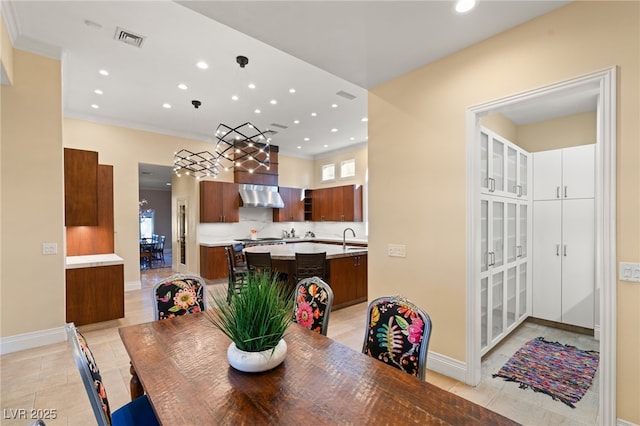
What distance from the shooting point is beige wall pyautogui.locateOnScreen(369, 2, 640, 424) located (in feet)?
6.12

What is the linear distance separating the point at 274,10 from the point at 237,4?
0.86ft

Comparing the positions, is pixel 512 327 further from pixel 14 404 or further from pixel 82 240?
pixel 82 240

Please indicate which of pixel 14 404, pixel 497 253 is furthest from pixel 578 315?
pixel 14 404

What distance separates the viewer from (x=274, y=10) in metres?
2.17

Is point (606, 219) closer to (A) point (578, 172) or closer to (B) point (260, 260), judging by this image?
(A) point (578, 172)

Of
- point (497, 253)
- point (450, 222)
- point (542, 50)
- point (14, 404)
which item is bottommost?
point (14, 404)

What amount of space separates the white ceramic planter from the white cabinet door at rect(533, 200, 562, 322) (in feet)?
13.5

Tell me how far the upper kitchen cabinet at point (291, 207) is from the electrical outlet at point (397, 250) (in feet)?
18.4

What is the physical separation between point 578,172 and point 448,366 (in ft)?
9.83

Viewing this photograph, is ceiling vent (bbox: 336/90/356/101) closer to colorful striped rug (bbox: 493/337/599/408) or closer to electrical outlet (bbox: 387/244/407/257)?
electrical outlet (bbox: 387/244/407/257)

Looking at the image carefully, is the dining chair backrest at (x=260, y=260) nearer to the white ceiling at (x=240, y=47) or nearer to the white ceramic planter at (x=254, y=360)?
the white ceiling at (x=240, y=47)

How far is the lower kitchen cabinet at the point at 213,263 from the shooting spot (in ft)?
22.4

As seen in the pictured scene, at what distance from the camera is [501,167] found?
3.36 meters

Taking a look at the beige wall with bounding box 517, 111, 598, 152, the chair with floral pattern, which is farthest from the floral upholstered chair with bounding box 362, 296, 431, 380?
the beige wall with bounding box 517, 111, 598, 152
